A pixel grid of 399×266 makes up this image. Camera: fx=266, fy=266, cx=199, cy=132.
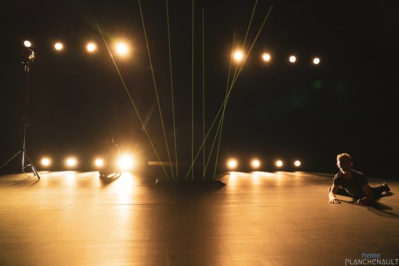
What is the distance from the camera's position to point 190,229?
8.68 ft

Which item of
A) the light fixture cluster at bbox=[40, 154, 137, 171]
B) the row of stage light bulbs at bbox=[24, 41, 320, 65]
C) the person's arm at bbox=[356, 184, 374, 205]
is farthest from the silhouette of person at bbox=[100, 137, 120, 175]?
the person's arm at bbox=[356, 184, 374, 205]

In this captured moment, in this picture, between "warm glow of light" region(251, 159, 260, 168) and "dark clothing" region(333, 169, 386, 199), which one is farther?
"warm glow of light" region(251, 159, 260, 168)

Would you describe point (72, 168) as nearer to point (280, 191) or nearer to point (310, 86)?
point (280, 191)

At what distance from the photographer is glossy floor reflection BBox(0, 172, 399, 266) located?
6.53ft

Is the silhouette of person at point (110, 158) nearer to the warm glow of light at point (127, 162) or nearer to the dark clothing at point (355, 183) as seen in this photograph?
the warm glow of light at point (127, 162)

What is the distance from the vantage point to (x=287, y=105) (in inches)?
413

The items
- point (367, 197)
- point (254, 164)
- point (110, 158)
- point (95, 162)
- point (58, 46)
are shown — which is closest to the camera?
point (367, 197)

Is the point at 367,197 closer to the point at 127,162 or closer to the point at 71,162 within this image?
the point at 127,162

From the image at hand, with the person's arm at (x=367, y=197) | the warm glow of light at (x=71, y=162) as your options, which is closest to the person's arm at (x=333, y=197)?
the person's arm at (x=367, y=197)

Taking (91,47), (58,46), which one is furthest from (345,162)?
(58,46)

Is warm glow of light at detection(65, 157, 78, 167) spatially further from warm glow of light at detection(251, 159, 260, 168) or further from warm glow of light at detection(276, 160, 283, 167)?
warm glow of light at detection(276, 160, 283, 167)

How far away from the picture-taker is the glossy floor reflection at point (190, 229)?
78.4 inches

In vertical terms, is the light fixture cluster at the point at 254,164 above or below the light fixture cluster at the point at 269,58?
below

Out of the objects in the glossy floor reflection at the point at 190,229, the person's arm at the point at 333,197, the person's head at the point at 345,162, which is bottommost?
the glossy floor reflection at the point at 190,229
